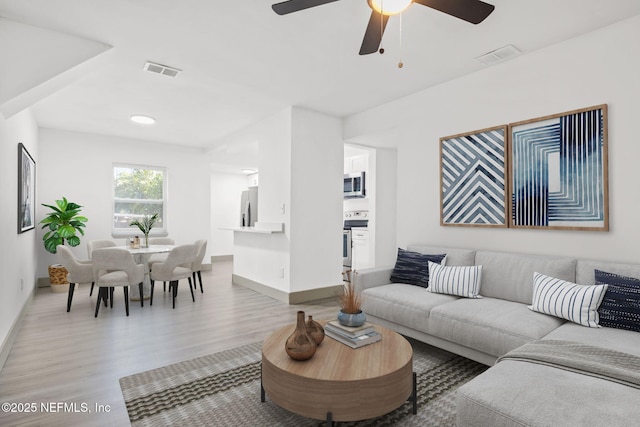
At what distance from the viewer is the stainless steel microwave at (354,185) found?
22.0ft

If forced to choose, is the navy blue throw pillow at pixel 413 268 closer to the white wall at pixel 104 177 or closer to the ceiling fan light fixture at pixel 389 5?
the ceiling fan light fixture at pixel 389 5

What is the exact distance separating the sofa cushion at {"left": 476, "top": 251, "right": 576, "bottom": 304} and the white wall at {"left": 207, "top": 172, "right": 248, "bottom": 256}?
7241mm

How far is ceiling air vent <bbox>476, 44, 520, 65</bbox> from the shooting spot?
2922mm

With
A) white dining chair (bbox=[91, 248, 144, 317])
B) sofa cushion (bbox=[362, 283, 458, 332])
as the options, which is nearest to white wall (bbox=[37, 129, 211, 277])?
white dining chair (bbox=[91, 248, 144, 317])

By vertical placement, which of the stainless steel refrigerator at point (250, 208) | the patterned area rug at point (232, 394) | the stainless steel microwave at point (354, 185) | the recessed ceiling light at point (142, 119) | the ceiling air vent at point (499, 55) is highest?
the ceiling air vent at point (499, 55)

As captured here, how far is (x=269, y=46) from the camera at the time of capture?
9.58ft

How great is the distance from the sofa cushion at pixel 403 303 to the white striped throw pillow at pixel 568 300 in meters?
0.65

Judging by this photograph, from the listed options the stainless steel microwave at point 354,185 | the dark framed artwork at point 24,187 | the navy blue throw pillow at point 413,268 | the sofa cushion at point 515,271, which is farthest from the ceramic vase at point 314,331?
the stainless steel microwave at point 354,185

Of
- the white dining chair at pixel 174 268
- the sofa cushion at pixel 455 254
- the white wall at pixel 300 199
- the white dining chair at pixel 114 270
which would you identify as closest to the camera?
the sofa cushion at pixel 455 254

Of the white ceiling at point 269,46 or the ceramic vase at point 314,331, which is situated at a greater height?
the white ceiling at point 269,46

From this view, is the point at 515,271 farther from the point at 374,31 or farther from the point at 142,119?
the point at 142,119

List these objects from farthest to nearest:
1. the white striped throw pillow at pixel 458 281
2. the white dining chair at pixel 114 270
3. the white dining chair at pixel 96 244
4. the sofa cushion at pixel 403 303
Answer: the white dining chair at pixel 96 244
the white dining chair at pixel 114 270
the white striped throw pillow at pixel 458 281
the sofa cushion at pixel 403 303

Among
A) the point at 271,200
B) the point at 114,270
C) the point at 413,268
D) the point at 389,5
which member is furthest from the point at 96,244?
the point at 389,5

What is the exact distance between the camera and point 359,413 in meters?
1.66
